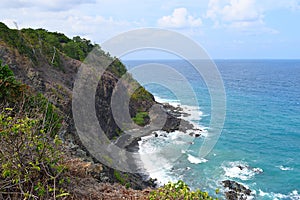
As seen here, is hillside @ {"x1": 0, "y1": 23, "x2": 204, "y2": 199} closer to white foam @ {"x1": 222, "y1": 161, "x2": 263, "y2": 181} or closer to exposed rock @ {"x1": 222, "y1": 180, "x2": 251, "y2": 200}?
exposed rock @ {"x1": 222, "y1": 180, "x2": 251, "y2": 200}

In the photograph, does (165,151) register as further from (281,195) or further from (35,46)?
(35,46)

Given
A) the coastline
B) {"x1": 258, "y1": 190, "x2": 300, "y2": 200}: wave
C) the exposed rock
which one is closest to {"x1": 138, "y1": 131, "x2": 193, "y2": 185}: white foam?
the coastline

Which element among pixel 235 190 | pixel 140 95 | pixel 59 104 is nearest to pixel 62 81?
pixel 59 104

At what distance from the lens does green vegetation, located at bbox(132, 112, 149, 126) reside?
37.7 metres

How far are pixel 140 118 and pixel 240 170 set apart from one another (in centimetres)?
1616

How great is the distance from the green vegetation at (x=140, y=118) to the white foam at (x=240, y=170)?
1399cm

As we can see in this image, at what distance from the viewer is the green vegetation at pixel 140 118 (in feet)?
124

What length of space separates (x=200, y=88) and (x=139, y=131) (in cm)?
4041

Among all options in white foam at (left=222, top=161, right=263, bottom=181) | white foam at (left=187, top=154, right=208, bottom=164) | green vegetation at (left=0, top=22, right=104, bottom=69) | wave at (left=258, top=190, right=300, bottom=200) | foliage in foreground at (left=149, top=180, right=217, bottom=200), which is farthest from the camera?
white foam at (left=187, top=154, right=208, bottom=164)

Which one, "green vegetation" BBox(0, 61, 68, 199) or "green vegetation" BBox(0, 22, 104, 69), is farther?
"green vegetation" BBox(0, 22, 104, 69)

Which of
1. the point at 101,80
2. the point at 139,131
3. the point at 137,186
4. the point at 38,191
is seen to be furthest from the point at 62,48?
the point at 38,191

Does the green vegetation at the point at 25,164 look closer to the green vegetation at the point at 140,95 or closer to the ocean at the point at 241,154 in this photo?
the ocean at the point at 241,154

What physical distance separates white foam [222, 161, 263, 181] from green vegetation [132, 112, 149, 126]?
1399 centimetres

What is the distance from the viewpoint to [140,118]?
38.4 m
